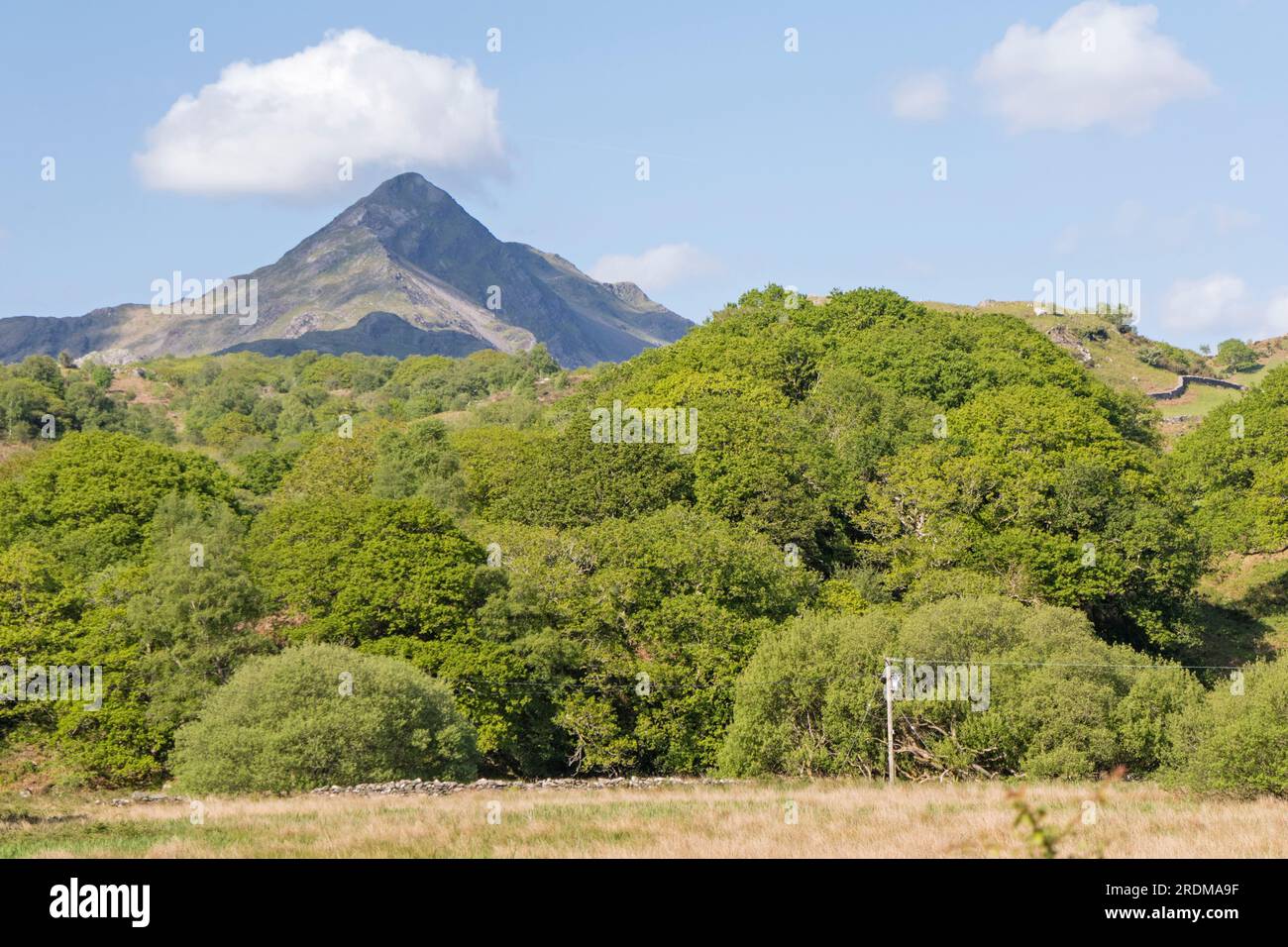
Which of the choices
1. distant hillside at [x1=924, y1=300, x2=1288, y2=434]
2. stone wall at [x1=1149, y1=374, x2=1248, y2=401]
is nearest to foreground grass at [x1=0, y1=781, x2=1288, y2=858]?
distant hillside at [x1=924, y1=300, x2=1288, y2=434]

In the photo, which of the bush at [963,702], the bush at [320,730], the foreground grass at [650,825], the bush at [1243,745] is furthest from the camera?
the bush at [963,702]

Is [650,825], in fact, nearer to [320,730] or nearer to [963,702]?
[320,730]

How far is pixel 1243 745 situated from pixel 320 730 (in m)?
27.9

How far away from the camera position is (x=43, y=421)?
145m

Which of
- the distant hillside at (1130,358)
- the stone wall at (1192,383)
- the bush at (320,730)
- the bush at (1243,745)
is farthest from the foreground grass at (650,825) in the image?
the stone wall at (1192,383)

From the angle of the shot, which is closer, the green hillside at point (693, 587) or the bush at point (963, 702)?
the bush at point (963, 702)

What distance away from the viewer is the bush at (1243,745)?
38969 millimetres

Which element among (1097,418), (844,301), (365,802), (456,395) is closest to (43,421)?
(456,395)

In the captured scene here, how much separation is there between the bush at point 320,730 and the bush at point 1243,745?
2405cm

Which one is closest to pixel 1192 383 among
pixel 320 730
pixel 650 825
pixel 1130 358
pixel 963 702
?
pixel 1130 358

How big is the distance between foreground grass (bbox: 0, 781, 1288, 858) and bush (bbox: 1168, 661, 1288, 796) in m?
4.08

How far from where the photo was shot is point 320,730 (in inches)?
1679

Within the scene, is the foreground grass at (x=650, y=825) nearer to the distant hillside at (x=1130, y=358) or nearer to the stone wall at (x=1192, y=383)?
the distant hillside at (x=1130, y=358)
